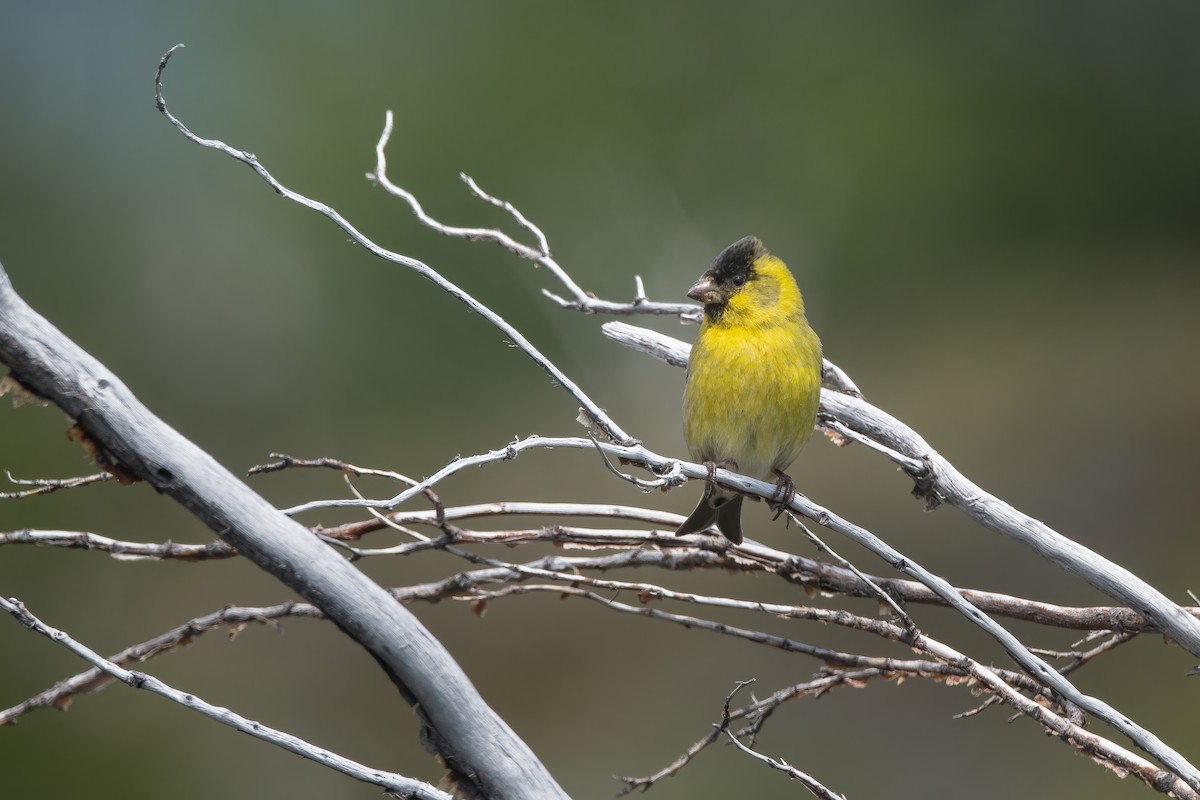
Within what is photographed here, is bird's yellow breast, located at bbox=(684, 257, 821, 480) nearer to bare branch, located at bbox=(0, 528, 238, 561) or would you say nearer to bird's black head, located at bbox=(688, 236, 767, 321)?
bird's black head, located at bbox=(688, 236, 767, 321)

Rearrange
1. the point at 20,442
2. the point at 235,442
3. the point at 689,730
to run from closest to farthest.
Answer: the point at 689,730
the point at 20,442
the point at 235,442

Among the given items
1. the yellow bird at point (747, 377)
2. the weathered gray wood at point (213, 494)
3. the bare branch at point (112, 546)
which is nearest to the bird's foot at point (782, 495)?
the yellow bird at point (747, 377)

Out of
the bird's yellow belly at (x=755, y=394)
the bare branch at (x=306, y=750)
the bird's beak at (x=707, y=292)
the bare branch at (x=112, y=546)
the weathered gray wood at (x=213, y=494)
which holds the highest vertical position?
the bird's beak at (x=707, y=292)

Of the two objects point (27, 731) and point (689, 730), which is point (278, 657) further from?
point (689, 730)

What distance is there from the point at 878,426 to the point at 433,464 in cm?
578

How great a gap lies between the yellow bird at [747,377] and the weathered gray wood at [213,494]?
123cm

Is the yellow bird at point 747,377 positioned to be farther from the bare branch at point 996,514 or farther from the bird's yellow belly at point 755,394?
the bare branch at point 996,514

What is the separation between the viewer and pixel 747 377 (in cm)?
248

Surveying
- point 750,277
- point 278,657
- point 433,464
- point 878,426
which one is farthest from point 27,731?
point 878,426

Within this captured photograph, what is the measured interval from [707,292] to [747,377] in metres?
0.24

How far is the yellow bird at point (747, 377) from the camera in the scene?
2438mm

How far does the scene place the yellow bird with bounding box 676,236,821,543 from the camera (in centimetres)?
244

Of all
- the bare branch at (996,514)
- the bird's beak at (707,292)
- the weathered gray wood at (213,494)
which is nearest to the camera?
the weathered gray wood at (213,494)

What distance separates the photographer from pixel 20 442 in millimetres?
6496
